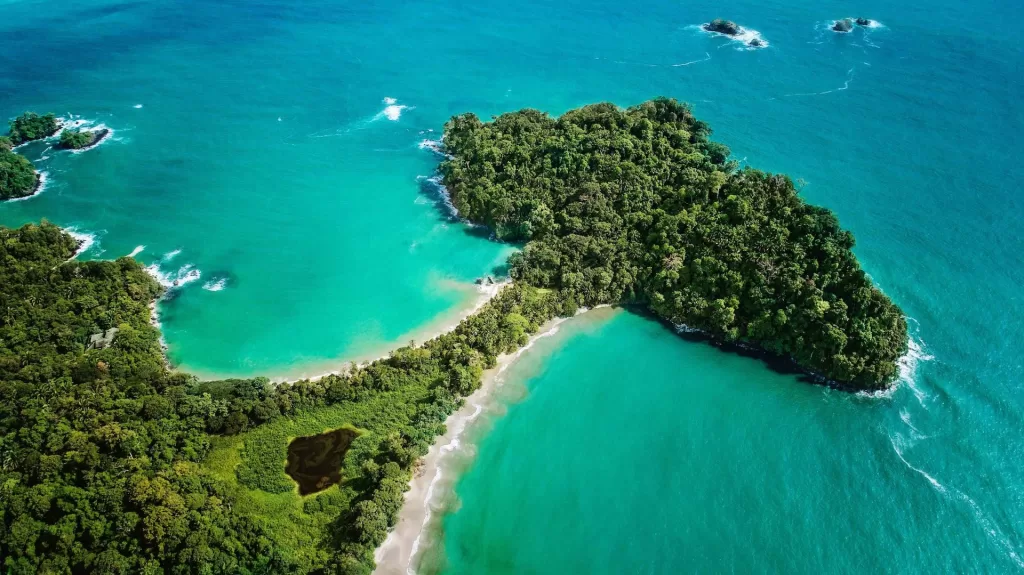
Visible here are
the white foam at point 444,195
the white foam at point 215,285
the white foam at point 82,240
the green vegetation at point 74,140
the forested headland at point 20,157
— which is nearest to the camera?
the white foam at point 215,285

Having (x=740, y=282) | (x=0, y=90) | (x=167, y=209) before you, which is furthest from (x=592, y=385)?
(x=0, y=90)

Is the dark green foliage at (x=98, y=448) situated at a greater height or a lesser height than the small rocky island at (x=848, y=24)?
lesser

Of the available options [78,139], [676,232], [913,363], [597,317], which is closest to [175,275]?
[78,139]

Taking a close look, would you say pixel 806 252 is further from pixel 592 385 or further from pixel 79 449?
pixel 79 449

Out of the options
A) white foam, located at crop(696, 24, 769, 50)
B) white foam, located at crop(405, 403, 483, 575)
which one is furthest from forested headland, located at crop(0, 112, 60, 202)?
white foam, located at crop(696, 24, 769, 50)

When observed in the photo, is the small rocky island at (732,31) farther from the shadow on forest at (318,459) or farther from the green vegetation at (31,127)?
the green vegetation at (31,127)

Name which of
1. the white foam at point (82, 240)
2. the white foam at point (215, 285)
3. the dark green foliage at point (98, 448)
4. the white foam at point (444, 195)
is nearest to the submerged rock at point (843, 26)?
the white foam at point (444, 195)

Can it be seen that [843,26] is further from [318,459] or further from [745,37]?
[318,459]
